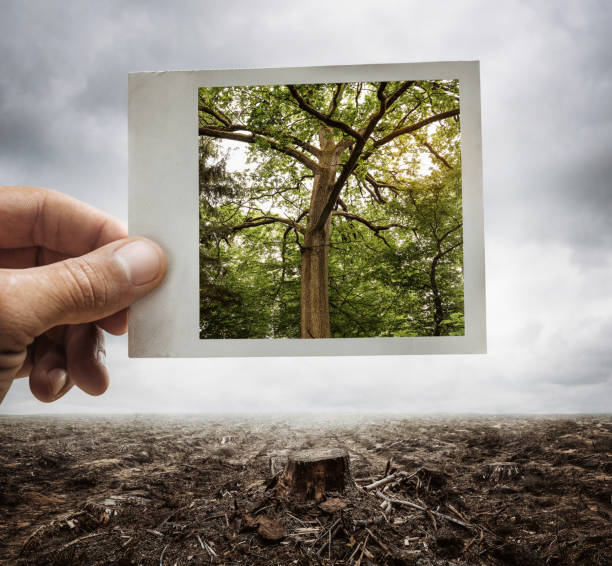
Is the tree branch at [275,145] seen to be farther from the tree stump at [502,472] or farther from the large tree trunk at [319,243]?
the tree stump at [502,472]

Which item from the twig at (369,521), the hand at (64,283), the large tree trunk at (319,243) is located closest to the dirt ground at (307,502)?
the twig at (369,521)

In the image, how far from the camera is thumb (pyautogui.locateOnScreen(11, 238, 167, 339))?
43.6 inches

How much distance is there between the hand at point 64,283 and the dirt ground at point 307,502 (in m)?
1.18

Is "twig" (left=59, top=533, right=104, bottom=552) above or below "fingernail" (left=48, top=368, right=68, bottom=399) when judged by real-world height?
below

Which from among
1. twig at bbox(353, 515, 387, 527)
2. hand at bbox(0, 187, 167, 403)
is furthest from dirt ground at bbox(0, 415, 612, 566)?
hand at bbox(0, 187, 167, 403)

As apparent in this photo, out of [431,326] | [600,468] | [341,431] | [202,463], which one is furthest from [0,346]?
[600,468]

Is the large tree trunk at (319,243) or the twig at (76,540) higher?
the large tree trunk at (319,243)

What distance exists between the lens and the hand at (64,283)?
113cm

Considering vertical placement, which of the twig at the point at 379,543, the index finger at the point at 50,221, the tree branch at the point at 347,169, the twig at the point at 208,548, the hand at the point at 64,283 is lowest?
the twig at the point at 208,548

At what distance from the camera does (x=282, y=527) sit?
2.12m

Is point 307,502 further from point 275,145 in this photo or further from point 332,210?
point 275,145

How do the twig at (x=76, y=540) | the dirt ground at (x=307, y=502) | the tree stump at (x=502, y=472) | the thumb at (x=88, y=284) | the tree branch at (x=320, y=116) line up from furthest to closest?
the tree stump at (x=502, y=472) < the twig at (x=76, y=540) < the dirt ground at (x=307, y=502) < the tree branch at (x=320, y=116) < the thumb at (x=88, y=284)

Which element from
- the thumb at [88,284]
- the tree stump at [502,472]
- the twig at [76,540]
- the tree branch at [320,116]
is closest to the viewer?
the thumb at [88,284]

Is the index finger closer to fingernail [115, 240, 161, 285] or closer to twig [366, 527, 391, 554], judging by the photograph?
fingernail [115, 240, 161, 285]
